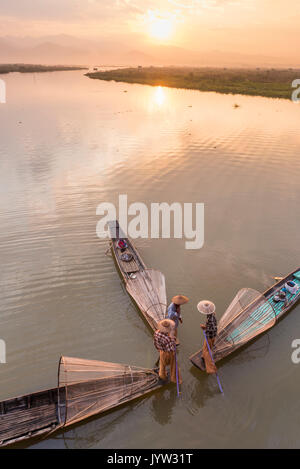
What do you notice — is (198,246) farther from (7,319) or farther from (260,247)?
(7,319)

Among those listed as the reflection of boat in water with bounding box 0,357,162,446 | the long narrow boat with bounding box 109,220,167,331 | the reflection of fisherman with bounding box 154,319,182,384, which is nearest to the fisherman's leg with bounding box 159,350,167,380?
the reflection of fisherman with bounding box 154,319,182,384

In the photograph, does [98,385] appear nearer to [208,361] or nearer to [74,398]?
[74,398]

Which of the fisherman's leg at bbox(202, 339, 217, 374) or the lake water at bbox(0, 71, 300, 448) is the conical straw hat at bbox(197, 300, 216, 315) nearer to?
the fisherman's leg at bbox(202, 339, 217, 374)

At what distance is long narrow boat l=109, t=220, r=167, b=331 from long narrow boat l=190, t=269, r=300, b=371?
142cm

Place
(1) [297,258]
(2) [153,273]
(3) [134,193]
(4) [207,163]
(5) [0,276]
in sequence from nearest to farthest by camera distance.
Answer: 1. (2) [153,273]
2. (5) [0,276]
3. (1) [297,258]
4. (3) [134,193]
5. (4) [207,163]

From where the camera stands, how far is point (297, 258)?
9617mm

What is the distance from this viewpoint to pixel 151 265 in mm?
9461

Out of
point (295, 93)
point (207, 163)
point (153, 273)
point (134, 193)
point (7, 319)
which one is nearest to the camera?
point (7, 319)

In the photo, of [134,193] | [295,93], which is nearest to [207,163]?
[134,193]

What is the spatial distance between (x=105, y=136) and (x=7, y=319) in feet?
60.2

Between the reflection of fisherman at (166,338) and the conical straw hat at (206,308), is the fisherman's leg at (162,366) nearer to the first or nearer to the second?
the reflection of fisherman at (166,338)

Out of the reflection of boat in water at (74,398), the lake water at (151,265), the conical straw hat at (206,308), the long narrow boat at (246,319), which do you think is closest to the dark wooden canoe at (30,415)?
the reflection of boat in water at (74,398)

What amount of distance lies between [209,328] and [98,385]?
2432 mm

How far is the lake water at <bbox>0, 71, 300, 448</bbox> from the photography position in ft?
18.1
